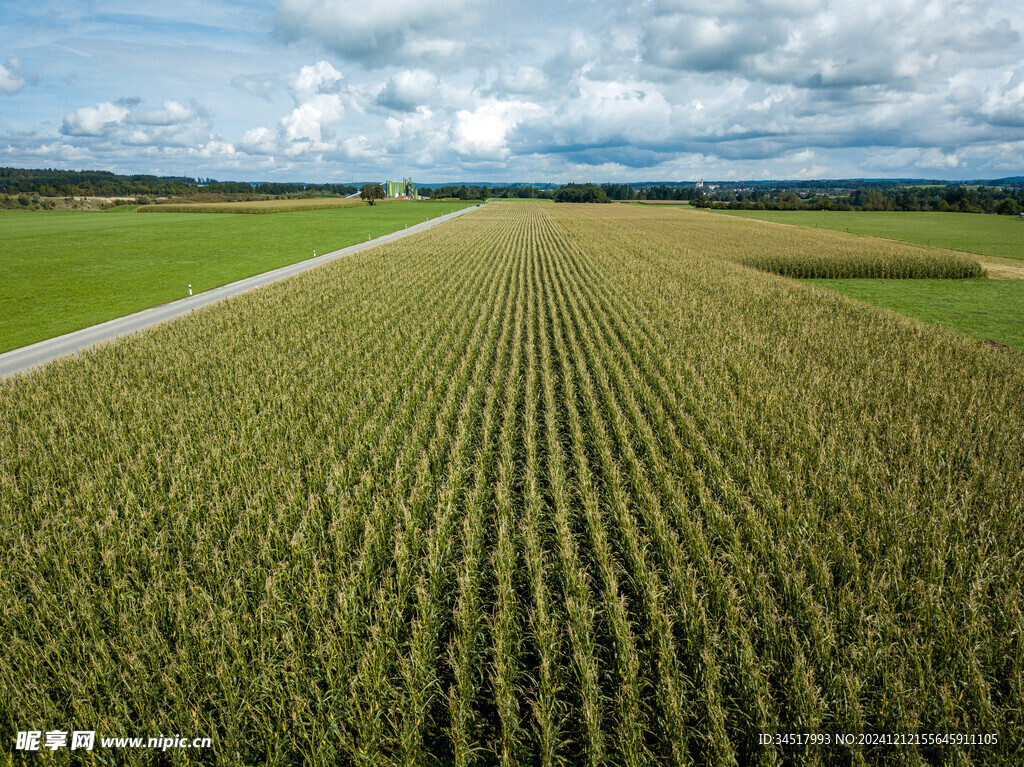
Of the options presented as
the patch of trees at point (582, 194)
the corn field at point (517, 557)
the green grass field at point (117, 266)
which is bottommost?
the corn field at point (517, 557)

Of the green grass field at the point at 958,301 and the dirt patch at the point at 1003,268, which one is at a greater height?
the dirt patch at the point at 1003,268

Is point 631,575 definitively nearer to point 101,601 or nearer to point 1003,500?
point 1003,500

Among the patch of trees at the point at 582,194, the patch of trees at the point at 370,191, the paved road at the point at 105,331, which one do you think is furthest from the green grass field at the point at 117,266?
the patch of trees at the point at 582,194

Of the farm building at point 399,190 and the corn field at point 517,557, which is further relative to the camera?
the farm building at point 399,190

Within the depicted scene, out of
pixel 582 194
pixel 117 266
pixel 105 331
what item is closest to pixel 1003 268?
pixel 105 331

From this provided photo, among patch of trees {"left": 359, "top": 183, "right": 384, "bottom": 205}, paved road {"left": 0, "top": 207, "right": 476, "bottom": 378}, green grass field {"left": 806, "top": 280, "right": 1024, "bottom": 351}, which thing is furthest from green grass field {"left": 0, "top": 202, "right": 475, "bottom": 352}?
patch of trees {"left": 359, "top": 183, "right": 384, "bottom": 205}

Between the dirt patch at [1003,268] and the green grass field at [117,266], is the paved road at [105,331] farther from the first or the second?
the dirt patch at [1003,268]

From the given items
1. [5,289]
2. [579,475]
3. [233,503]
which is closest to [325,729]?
[233,503]
